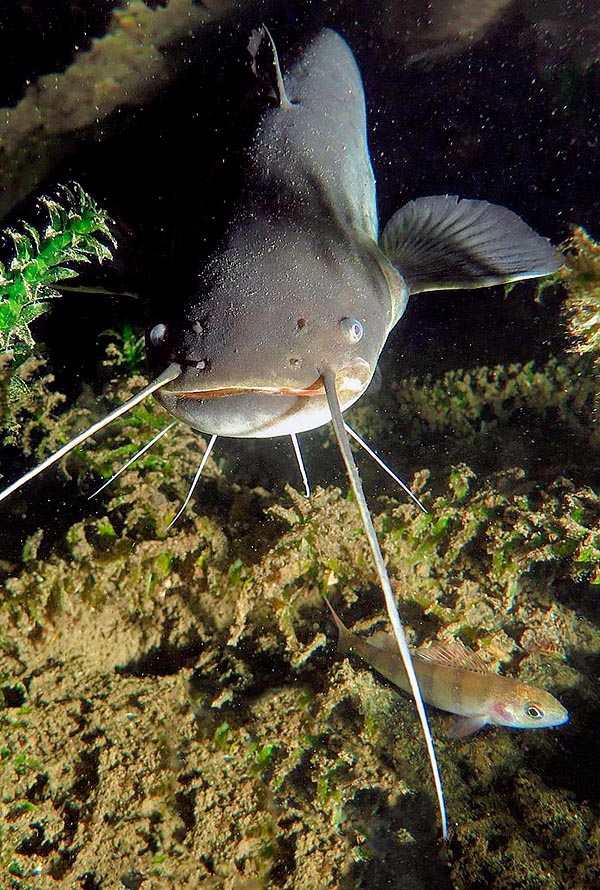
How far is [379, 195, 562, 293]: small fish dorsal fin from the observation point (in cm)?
269

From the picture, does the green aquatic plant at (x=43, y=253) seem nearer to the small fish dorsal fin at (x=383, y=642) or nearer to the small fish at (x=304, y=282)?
the small fish at (x=304, y=282)

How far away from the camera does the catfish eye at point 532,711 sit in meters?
2.46

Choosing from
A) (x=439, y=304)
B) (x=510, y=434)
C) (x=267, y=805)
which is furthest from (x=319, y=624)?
(x=439, y=304)

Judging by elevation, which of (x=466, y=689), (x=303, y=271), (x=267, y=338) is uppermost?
(x=303, y=271)

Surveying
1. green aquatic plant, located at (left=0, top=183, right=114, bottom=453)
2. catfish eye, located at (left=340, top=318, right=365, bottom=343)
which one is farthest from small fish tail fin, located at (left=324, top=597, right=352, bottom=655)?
green aquatic plant, located at (left=0, top=183, right=114, bottom=453)

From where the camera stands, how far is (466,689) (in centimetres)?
247

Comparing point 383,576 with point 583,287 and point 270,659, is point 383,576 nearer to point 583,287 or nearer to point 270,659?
point 270,659

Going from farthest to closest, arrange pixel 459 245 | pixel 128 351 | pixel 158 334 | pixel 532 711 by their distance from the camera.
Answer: pixel 128 351 → pixel 459 245 → pixel 532 711 → pixel 158 334

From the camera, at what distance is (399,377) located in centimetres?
437

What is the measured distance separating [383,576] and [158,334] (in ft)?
4.08

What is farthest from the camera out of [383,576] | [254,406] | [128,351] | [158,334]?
[128,351]

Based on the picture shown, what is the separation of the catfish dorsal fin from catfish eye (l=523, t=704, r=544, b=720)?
341 cm

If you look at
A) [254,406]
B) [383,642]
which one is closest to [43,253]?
[254,406]

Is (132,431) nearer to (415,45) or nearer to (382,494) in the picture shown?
(382,494)
